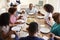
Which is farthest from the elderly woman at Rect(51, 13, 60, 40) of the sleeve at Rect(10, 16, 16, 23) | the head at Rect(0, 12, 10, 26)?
the sleeve at Rect(10, 16, 16, 23)

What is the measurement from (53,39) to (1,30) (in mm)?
900

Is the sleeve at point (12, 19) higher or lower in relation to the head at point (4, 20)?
lower

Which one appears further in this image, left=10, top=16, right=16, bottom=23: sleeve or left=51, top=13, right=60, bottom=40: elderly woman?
left=10, top=16, right=16, bottom=23: sleeve

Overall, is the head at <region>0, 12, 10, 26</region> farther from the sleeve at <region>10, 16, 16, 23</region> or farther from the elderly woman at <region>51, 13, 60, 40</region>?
the sleeve at <region>10, 16, 16, 23</region>

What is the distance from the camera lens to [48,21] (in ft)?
11.5

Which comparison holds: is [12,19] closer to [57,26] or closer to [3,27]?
[3,27]

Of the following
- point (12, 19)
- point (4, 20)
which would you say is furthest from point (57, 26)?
point (12, 19)

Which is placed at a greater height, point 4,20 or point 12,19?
point 4,20

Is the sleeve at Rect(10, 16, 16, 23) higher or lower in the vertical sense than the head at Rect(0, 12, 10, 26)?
lower

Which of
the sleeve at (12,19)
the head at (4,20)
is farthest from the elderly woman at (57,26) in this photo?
the sleeve at (12,19)

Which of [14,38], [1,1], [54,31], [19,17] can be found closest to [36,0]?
[1,1]

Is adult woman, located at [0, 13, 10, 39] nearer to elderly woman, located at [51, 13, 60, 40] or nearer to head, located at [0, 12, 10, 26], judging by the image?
head, located at [0, 12, 10, 26]

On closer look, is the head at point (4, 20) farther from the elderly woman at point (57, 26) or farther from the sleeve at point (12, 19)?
the sleeve at point (12, 19)

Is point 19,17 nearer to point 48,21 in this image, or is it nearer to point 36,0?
point 48,21
